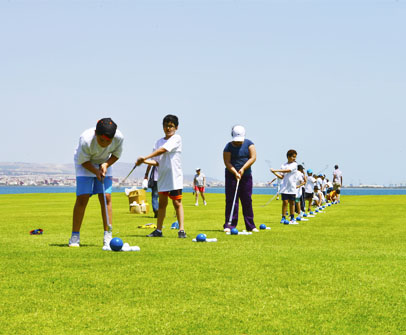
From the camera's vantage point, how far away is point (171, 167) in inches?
400

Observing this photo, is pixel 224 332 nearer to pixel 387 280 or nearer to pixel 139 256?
pixel 387 280

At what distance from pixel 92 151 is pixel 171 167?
2.18 meters

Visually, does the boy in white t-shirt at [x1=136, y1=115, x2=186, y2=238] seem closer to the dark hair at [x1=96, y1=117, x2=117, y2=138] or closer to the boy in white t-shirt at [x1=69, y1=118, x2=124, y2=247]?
the boy in white t-shirt at [x1=69, y1=118, x2=124, y2=247]

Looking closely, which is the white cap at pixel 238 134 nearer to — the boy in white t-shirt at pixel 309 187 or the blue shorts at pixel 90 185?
the blue shorts at pixel 90 185

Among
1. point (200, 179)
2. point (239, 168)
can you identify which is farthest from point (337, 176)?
point (239, 168)

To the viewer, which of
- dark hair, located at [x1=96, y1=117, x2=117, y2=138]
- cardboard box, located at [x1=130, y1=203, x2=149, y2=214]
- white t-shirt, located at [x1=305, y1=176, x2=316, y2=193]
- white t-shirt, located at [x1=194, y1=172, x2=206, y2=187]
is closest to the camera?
dark hair, located at [x1=96, y1=117, x2=117, y2=138]

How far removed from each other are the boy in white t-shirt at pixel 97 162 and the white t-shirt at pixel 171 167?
1.65 metres

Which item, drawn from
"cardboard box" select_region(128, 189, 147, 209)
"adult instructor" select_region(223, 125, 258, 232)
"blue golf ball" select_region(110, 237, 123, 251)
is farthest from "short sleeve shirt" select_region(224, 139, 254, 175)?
"cardboard box" select_region(128, 189, 147, 209)

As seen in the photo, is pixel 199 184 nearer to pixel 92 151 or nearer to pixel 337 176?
pixel 337 176

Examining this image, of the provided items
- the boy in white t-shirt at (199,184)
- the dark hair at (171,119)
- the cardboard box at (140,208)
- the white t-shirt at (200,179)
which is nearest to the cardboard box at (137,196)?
the cardboard box at (140,208)

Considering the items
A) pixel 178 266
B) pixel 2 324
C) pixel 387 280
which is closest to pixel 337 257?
pixel 387 280

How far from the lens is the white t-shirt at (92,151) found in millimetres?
8195

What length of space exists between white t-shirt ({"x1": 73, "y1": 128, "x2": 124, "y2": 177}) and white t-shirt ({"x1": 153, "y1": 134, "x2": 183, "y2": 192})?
171 centimetres

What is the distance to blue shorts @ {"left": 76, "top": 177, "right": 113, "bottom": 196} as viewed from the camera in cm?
855
